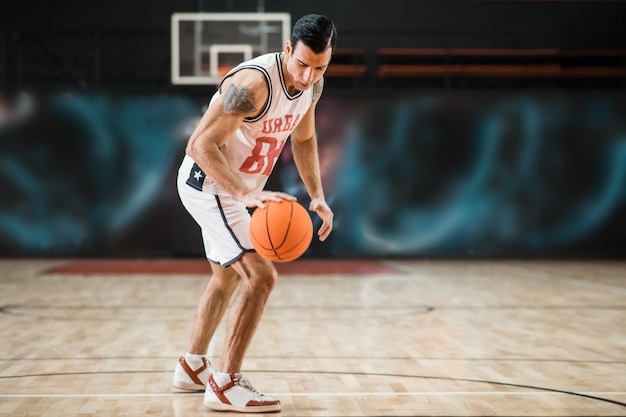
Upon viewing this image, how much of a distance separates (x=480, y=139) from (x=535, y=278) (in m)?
3.54

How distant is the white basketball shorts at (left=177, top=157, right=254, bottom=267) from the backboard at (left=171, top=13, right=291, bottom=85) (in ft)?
21.9

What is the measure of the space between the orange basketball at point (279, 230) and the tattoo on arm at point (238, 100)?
0.38m

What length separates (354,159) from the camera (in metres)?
12.3

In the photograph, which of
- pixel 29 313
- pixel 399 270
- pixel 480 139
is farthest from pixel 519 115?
pixel 29 313

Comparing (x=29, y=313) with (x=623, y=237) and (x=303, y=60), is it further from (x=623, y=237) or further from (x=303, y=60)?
(x=623, y=237)

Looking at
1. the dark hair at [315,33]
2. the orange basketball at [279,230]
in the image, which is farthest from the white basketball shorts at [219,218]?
the dark hair at [315,33]

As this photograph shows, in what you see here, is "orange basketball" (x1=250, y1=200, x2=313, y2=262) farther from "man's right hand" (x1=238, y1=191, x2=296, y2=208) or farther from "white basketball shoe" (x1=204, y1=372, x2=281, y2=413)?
"white basketball shoe" (x1=204, y1=372, x2=281, y2=413)

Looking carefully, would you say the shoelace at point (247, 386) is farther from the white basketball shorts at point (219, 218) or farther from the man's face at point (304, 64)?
the man's face at point (304, 64)

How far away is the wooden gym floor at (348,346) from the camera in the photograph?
3293 millimetres

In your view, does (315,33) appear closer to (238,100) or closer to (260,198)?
(238,100)

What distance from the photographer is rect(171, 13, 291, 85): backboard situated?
A: 1000cm

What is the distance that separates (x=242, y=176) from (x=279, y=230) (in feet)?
1.79

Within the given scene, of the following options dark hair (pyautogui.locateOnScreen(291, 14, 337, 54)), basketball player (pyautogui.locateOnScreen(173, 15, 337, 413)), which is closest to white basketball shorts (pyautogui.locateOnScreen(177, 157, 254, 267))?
basketball player (pyautogui.locateOnScreen(173, 15, 337, 413))

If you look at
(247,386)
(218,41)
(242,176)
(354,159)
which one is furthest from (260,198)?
(354,159)
